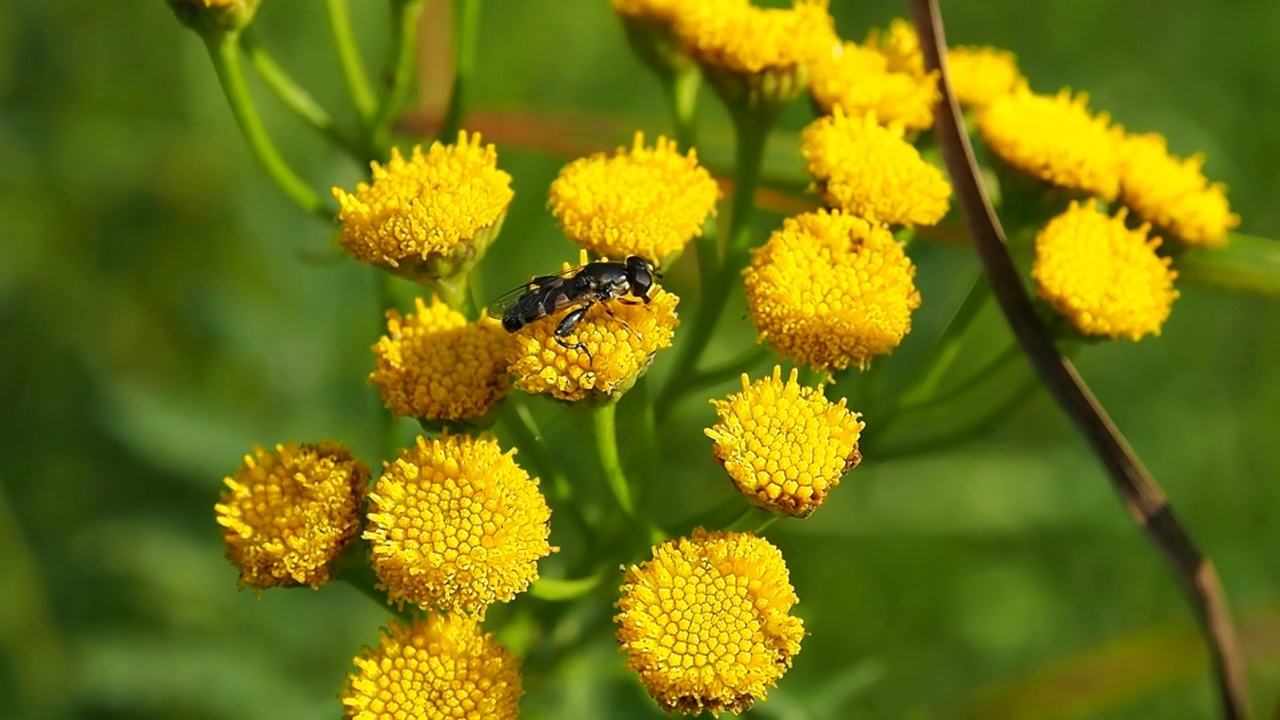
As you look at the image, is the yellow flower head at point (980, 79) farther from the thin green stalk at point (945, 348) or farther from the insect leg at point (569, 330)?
the insect leg at point (569, 330)

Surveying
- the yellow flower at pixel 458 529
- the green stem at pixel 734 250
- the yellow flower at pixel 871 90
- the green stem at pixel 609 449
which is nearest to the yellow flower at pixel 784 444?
the green stem at pixel 609 449

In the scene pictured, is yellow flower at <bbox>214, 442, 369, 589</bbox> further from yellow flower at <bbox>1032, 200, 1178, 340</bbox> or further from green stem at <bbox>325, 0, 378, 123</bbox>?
yellow flower at <bbox>1032, 200, 1178, 340</bbox>

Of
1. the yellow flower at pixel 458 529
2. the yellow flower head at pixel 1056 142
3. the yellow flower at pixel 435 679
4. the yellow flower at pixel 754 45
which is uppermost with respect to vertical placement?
the yellow flower at pixel 754 45

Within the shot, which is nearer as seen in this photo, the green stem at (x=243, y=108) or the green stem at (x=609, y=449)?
the green stem at (x=609, y=449)

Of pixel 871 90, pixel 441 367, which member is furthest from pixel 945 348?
pixel 441 367

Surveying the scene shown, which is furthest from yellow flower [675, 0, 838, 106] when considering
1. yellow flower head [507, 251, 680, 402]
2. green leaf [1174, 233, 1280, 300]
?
green leaf [1174, 233, 1280, 300]

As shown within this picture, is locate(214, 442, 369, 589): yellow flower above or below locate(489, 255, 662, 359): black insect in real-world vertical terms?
below
